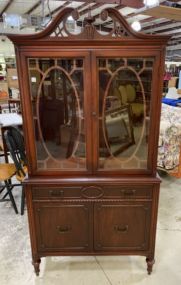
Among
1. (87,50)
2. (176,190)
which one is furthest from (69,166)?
(176,190)

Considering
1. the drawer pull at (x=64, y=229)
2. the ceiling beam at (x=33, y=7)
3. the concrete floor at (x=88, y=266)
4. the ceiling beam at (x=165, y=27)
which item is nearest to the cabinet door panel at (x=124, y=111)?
the drawer pull at (x=64, y=229)

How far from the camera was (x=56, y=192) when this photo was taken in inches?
64.4

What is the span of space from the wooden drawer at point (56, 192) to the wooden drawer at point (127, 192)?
0.21 metres

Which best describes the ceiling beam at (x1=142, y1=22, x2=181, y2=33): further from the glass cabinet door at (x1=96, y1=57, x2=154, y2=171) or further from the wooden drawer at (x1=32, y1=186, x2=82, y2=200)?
the wooden drawer at (x1=32, y1=186, x2=82, y2=200)

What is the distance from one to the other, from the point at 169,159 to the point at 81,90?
6.35 ft

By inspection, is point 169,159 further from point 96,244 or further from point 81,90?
point 81,90

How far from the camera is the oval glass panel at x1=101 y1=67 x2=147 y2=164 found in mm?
1488

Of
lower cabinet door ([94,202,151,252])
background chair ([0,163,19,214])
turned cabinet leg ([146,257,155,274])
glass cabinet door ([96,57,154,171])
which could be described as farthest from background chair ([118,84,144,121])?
background chair ([0,163,19,214])

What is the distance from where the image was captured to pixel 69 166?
1.66 metres

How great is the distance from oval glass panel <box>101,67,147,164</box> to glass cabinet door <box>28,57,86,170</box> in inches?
7.0

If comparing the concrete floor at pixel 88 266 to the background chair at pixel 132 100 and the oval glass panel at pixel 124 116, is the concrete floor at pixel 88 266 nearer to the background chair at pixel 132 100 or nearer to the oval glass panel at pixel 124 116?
the oval glass panel at pixel 124 116

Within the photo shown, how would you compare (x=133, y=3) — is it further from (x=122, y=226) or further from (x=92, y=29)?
(x=122, y=226)

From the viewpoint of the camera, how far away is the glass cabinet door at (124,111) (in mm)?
1451

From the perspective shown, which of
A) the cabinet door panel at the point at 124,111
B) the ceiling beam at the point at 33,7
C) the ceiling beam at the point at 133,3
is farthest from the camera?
the ceiling beam at the point at 33,7
